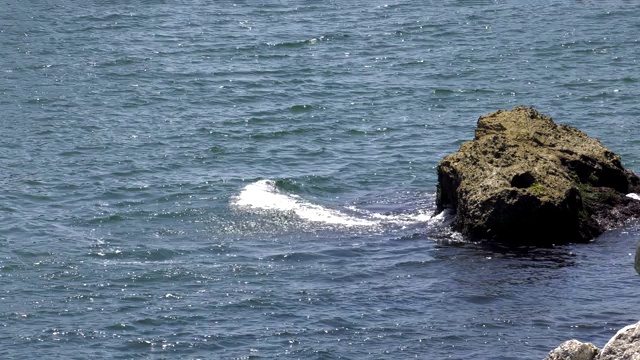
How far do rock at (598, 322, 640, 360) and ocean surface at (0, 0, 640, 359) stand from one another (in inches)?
219

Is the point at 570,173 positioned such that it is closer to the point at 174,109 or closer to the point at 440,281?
Result: the point at 440,281

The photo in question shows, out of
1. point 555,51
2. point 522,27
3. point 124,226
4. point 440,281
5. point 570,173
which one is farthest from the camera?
point 522,27

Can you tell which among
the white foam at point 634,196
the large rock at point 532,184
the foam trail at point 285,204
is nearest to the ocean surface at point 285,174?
the foam trail at point 285,204

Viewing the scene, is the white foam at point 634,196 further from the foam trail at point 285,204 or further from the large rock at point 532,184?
the foam trail at point 285,204

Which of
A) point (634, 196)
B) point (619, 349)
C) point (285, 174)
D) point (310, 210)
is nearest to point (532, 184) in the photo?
point (634, 196)

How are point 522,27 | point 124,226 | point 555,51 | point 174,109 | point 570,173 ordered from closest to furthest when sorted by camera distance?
point 570,173, point 124,226, point 174,109, point 555,51, point 522,27

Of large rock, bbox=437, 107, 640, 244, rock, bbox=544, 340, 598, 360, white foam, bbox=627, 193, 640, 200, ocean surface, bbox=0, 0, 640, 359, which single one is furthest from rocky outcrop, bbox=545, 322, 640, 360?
white foam, bbox=627, 193, 640, 200

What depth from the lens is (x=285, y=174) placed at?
31375 millimetres

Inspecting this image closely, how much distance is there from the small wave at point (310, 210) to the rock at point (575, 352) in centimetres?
1160

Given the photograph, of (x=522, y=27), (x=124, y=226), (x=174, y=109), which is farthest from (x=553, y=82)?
(x=124, y=226)

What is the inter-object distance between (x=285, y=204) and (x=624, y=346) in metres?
15.9

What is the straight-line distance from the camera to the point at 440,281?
2269cm

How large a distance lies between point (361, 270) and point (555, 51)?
68.9ft

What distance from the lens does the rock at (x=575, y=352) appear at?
46.4 ft
